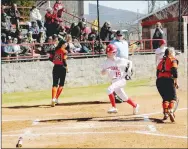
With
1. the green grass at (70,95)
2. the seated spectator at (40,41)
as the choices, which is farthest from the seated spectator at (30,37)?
the green grass at (70,95)

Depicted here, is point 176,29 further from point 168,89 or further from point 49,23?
point 168,89

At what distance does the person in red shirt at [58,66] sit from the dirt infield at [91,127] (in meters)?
0.44

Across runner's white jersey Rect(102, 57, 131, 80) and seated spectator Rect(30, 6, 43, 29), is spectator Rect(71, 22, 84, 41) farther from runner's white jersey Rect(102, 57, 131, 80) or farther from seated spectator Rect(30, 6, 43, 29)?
runner's white jersey Rect(102, 57, 131, 80)

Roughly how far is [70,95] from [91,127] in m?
7.18

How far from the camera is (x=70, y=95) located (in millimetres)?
17953

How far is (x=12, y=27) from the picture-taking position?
21812 mm

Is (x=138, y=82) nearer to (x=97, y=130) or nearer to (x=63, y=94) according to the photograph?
(x=63, y=94)

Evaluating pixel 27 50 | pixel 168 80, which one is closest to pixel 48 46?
pixel 27 50

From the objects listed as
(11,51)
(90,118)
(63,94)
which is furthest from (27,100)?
(90,118)

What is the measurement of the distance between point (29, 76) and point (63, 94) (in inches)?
81.4

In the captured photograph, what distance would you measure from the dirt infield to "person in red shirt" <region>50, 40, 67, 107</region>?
0.44 metres

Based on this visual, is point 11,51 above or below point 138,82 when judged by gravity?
above

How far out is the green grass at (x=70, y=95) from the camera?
16.5 meters

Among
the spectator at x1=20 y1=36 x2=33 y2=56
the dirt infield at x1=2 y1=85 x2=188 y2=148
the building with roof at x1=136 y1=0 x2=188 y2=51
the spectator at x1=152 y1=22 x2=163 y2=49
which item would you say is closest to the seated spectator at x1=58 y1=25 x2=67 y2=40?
the spectator at x1=20 y1=36 x2=33 y2=56
